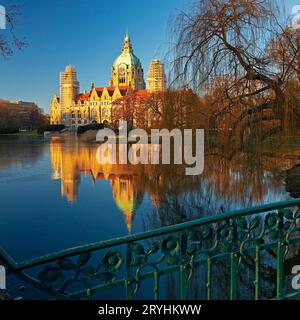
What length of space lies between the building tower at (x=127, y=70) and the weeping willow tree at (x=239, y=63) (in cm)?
6719

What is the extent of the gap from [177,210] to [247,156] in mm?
1691

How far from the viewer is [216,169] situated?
6059 millimetres

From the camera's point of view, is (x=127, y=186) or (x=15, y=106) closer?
(x=127, y=186)

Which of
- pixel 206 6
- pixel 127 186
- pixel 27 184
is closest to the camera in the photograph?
pixel 206 6

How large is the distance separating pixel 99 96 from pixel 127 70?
8066 millimetres

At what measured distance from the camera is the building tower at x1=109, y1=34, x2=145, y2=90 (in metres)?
72.1

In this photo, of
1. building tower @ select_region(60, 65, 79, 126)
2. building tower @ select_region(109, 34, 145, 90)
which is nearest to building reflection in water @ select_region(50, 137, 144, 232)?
building tower @ select_region(60, 65, 79, 126)

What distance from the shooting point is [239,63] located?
5082 mm

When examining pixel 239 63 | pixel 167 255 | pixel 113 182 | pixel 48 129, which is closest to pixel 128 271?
pixel 167 255

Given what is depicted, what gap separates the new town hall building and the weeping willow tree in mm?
65962
